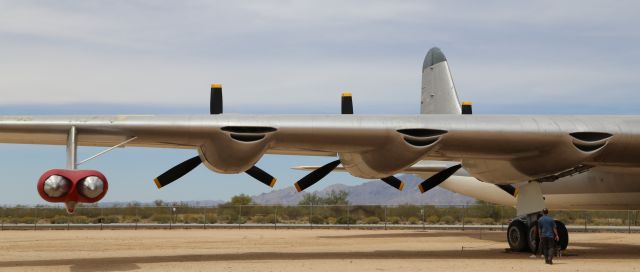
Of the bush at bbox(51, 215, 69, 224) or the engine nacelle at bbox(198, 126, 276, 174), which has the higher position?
the engine nacelle at bbox(198, 126, 276, 174)

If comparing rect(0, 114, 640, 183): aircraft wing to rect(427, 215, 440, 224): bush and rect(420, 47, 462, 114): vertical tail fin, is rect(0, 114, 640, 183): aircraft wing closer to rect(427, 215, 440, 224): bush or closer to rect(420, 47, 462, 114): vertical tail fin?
rect(420, 47, 462, 114): vertical tail fin

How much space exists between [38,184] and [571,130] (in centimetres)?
Result: 1327

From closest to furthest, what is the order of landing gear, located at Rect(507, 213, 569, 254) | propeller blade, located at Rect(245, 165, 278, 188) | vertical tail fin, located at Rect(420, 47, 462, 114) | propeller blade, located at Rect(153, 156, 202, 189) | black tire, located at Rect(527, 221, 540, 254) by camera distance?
propeller blade, located at Rect(153, 156, 202, 189)
propeller blade, located at Rect(245, 165, 278, 188)
black tire, located at Rect(527, 221, 540, 254)
landing gear, located at Rect(507, 213, 569, 254)
vertical tail fin, located at Rect(420, 47, 462, 114)

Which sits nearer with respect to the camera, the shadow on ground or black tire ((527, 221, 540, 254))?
the shadow on ground

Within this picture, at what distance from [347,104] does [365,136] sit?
2.66m

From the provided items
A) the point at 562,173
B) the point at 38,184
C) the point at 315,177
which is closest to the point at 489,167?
the point at 562,173

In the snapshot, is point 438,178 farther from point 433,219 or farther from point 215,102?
point 433,219

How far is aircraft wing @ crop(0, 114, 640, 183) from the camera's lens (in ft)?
63.6

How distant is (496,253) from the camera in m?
24.7

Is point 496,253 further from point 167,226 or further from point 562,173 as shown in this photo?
point 167,226

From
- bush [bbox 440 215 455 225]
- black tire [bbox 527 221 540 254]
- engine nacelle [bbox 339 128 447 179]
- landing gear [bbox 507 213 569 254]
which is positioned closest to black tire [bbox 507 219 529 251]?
landing gear [bbox 507 213 569 254]

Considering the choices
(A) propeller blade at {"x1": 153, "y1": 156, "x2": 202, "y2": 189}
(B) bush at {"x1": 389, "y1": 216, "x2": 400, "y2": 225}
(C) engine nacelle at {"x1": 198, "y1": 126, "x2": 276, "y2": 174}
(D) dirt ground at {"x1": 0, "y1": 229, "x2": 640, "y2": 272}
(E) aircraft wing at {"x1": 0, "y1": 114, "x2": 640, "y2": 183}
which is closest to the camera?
(D) dirt ground at {"x1": 0, "y1": 229, "x2": 640, "y2": 272}

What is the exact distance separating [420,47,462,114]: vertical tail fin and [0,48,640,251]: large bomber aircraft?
8502 millimetres

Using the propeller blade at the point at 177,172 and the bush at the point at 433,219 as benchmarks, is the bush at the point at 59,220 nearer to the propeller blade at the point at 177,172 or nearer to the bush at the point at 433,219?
the bush at the point at 433,219
